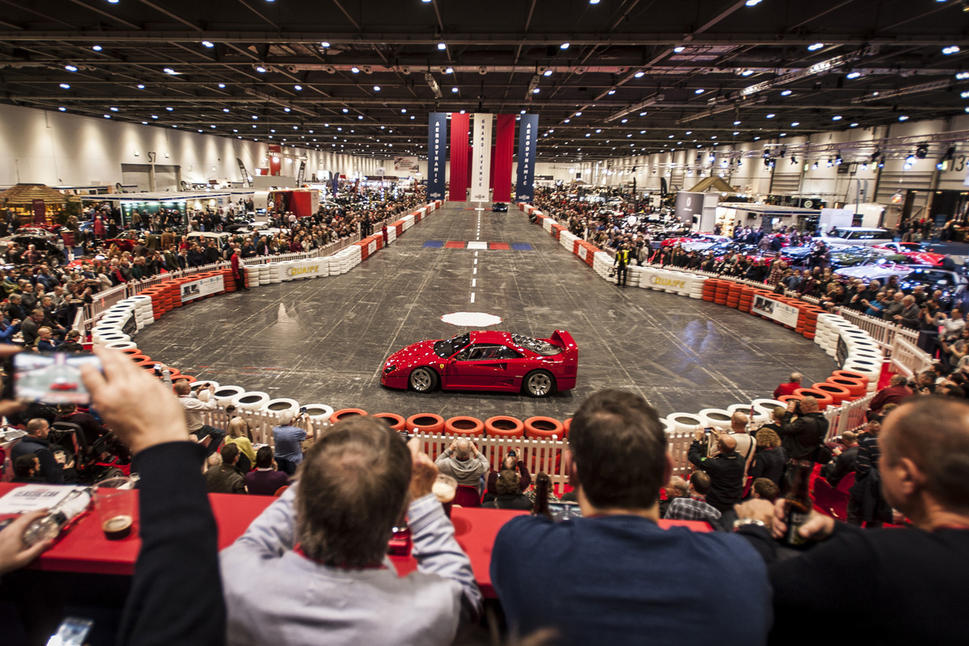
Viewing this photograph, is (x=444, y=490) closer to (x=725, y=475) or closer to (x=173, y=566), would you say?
(x=173, y=566)

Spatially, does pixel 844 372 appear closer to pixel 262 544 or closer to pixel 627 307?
pixel 627 307

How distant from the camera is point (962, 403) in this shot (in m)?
1.68

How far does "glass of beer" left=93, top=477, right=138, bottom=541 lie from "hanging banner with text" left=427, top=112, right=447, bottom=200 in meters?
30.5

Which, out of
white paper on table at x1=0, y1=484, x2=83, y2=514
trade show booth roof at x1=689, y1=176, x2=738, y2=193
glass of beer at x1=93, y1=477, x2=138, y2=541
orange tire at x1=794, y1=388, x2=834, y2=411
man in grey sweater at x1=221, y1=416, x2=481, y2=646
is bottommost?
orange tire at x1=794, y1=388, x2=834, y2=411

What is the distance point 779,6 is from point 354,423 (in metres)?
19.3

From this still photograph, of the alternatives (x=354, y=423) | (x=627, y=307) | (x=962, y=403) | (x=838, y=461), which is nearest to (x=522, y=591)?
(x=354, y=423)

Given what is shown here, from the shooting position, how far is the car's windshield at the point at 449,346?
11813 mm

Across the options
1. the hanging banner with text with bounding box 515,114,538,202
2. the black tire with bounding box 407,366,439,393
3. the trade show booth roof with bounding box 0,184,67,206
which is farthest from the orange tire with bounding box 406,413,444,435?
the trade show booth roof with bounding box 0,184,67,206

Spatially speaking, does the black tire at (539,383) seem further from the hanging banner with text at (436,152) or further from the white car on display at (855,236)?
the white car on display at (855,236)

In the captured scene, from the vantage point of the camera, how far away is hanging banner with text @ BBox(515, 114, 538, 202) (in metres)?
34.6

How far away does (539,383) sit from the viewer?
1174cm

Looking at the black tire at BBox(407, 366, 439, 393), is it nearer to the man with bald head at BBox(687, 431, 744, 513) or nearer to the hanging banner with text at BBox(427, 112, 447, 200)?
the man with bald head at BBox(687, 431, 744, 513)

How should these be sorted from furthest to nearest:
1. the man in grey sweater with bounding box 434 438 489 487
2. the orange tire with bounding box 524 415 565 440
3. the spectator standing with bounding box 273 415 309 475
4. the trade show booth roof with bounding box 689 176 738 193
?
1. the trade show booth roof with bounding box 689 176 738 193
2. the orange tire with bounding box 524 415 565 440
3. the spectator standing with bounding box 273 415 309 475
4. the man in grey sweater with bounding box 434 438 489 487

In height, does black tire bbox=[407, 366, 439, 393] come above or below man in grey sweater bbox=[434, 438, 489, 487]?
below
